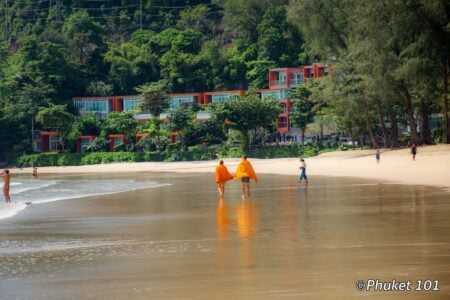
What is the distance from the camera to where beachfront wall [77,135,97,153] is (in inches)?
4080

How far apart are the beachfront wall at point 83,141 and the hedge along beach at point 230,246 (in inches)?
2825

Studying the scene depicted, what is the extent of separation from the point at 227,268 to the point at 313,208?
38.7ft

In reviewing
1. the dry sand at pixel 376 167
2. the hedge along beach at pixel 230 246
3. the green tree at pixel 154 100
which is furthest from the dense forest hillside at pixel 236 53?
the hedge along beach at pixel 230 246

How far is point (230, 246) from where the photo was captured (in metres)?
17.1

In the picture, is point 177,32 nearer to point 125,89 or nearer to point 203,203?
point 125,89

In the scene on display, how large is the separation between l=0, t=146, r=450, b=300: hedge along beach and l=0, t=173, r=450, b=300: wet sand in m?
0.02

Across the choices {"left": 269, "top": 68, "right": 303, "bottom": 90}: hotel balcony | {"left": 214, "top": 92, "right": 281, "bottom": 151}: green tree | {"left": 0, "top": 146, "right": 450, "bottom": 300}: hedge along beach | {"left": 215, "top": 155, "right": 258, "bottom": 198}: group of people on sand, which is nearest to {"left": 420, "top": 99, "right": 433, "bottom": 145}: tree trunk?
{"left": 214, "top": 92, "right": 281, "bottom": 151}: green tree

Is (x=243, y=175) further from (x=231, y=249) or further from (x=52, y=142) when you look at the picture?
(x=52, y=142)

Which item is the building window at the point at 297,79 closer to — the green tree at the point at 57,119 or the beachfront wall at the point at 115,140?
the beachfront wall at the point at 115,140

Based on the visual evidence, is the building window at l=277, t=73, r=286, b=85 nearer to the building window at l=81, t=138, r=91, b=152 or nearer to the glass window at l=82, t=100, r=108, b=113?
the building window at l=81, t=138, r=91, b=152

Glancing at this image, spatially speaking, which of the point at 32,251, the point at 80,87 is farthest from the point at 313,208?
the point at 80,87

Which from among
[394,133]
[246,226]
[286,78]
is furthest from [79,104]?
[246,226]

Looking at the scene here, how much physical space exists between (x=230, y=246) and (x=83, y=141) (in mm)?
89007

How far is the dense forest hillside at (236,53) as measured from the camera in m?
60.0
